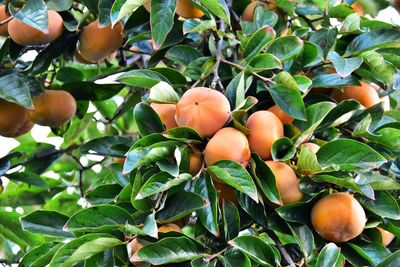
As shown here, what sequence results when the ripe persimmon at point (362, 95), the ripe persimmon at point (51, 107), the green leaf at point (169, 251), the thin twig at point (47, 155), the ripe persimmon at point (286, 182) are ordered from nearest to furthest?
the green leaf at point (169, 251) → the ripe persimmon at point (286, 182) → the ripe persimmon at point (362, 95) → the ripe persimmon at point (51, 107) → the thin twig at point (47, 155)

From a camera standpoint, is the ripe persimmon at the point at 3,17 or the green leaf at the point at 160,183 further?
the ripe persimmon at the point at 3,17

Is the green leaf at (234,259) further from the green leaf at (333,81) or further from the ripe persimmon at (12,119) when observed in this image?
the ripe persimmon at (12,119)

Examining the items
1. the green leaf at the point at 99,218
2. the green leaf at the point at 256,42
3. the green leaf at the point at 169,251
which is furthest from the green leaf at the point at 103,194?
the green leaf at the point at 256,42

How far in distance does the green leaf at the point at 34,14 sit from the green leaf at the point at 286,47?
1.28 feet

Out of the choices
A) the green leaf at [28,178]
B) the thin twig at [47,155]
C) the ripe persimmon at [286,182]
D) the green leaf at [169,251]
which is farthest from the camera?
the thin twig at [47,155]

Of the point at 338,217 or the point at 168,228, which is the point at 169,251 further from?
Answer: the point at 338,217

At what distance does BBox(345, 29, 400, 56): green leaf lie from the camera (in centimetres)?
132

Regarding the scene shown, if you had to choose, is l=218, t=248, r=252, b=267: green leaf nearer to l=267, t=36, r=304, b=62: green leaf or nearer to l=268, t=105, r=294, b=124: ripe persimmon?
l=268, t=105, r=294, b=124: ripe persimmon

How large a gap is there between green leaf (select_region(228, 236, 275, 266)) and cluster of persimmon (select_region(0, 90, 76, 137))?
675mm

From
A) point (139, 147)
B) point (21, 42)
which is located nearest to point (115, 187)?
point (139, 147)

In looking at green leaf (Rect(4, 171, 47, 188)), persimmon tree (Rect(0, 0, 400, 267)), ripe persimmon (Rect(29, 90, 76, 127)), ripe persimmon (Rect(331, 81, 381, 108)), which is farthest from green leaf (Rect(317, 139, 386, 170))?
green leaf (Rect(4, 171, 47, 188))

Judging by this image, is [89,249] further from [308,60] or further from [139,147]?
[308,60]

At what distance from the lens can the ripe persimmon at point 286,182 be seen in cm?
109

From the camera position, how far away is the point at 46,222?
1178mm
